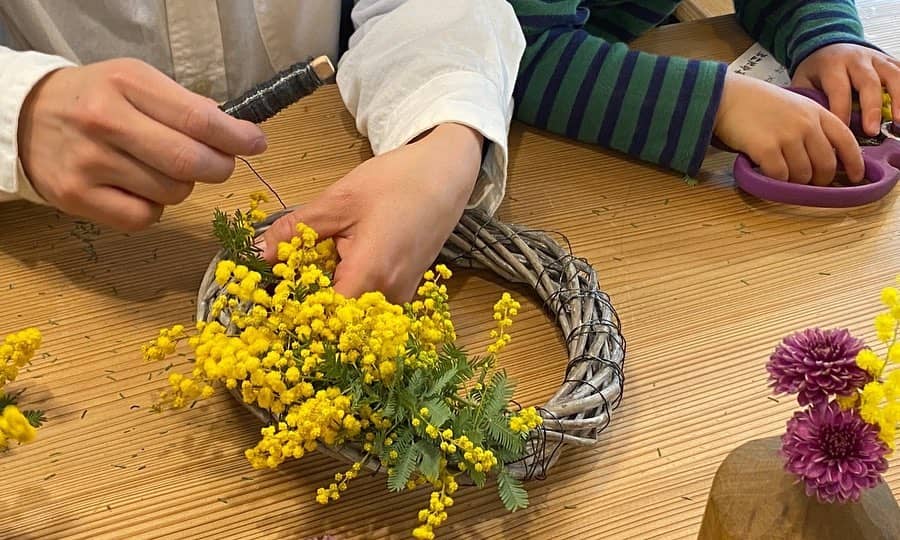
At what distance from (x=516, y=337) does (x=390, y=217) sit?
0.14 metres

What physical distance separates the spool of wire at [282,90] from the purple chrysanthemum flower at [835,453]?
17.6 inches

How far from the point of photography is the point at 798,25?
3.45ft

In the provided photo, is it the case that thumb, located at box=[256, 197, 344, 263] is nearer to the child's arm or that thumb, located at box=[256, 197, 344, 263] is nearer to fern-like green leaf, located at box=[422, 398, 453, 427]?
fern-like green leaf, located at box=[422, 398, 453, 427]

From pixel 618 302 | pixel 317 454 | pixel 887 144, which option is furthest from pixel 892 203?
pixel 317 454

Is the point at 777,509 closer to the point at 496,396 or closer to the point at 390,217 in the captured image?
the point at 496,396

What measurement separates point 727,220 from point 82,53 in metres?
0.66

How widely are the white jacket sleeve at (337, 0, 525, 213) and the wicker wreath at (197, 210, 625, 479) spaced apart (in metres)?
0.05

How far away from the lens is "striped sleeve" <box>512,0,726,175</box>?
90 centimetres

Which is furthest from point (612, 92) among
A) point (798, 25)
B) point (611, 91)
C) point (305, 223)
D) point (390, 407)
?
point (390, 407)

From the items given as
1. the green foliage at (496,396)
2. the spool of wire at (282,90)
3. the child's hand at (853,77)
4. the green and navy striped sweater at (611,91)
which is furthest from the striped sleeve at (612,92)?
the green foliage at (496,396)

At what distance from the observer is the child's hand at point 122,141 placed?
64 centimetres

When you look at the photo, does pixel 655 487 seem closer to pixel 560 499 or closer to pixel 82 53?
pixel 560 499

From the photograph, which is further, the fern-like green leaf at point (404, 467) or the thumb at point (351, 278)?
the thumb at point (351, 278)

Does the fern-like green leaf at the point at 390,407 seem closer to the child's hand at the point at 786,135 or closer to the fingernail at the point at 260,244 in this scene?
the fingernail at the point at 260,244
